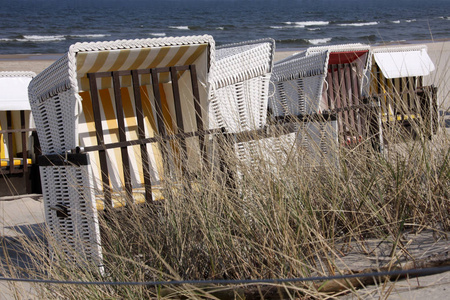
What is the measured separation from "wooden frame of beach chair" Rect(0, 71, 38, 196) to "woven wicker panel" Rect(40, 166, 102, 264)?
2.47 m

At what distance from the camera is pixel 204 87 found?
345cm

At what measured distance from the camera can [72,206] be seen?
3113 mm

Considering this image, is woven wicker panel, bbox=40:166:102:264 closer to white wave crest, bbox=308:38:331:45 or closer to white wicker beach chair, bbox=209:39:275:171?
white wicker beach chair, bbox=209:39:275:171

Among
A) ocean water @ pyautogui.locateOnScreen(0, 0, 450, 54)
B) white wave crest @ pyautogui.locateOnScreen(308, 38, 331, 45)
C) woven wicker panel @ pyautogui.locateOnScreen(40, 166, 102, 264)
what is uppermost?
woven wicker panel @ pyautogui.locateOnScreen(40, 166, 102, 264)

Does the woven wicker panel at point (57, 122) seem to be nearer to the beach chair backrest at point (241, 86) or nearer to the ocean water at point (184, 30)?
the beach chair backrest at point (241, 86)

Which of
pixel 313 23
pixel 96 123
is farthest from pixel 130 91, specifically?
pixel 313 23

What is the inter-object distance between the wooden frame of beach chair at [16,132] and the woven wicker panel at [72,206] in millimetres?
2467

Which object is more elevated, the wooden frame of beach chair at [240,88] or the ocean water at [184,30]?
the wooden frame of beach chair at [240,88]

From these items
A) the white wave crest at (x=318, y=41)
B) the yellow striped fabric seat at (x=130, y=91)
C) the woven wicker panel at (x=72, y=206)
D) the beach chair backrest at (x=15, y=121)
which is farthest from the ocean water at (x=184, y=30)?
the woven wicker panel at (x=72, y=206)

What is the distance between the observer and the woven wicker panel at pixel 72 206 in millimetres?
2904

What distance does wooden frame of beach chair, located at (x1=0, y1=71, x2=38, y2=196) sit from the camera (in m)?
5.58

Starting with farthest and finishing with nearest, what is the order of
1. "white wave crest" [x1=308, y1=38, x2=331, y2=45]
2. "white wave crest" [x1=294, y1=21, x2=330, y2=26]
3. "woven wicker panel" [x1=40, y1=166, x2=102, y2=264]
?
"white wave crest" [x1=294, y1=21, x2=330, y2=26]
"white wave crest" [x1=308, y1=38, x2=331, y2=45]
"woven wicker panel" [x1=40, y1=166, x2=102, y2=264]

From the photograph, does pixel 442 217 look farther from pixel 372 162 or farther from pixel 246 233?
pixel 246 233

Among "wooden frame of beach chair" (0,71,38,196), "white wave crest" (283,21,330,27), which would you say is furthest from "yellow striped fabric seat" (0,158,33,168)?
"white wave crest" (283,21,330,27)
